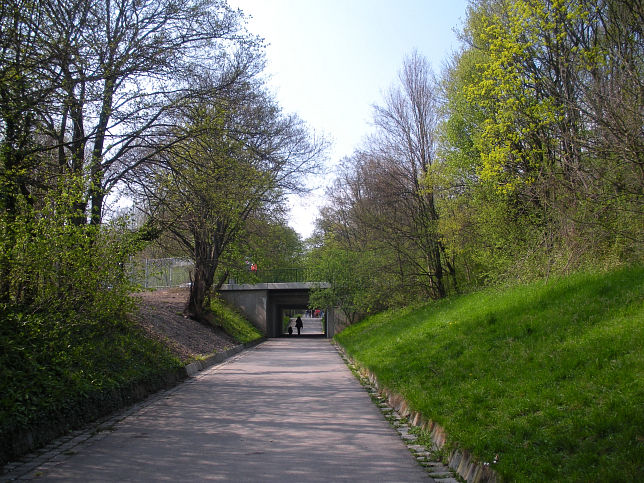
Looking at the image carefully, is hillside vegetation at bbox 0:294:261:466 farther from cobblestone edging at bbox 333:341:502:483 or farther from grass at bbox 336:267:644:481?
grass at bbox 336:267:644:481

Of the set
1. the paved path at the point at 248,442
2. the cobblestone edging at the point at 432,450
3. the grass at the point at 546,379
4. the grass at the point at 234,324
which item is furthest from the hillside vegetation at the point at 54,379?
the grass at the point at 234,324

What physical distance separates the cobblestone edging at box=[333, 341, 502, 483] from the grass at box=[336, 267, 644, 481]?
136mm

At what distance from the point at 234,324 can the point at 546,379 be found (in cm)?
2826

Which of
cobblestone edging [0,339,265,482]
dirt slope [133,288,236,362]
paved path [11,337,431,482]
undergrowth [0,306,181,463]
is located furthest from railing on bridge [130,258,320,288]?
cobblestone edging [0,339,265,482]

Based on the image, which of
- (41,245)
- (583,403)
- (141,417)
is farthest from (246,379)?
(583,403)

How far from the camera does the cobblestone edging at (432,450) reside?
206 inches

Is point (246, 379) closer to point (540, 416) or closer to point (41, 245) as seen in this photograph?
point (41, 245)

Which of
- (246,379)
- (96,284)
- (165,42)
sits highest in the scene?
(165,42)

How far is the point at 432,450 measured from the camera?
6.61m

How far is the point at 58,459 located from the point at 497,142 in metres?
12.2

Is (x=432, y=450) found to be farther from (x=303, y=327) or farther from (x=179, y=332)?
(x=303, y=327)

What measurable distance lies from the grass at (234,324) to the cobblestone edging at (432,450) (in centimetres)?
1945

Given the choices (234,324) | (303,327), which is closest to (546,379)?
(234,324)

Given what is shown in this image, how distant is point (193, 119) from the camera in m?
12.8
